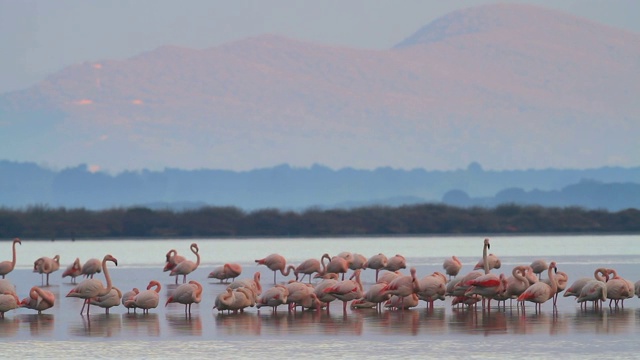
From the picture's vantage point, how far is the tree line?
89.6 meters

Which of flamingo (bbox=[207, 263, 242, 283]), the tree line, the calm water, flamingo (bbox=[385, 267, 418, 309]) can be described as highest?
the tree line

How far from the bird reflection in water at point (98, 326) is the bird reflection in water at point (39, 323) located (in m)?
0.34

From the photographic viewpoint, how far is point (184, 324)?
784 inches

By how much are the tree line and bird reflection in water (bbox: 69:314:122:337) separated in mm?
67503

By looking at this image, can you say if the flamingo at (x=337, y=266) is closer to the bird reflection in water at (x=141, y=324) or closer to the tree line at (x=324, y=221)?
the bird reflection in water at (x=141, y=324)

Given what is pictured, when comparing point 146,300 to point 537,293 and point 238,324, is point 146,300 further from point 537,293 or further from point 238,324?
point 537,293

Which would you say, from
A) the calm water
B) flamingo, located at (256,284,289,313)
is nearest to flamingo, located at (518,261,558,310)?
the calm water

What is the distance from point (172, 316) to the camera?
21.4m

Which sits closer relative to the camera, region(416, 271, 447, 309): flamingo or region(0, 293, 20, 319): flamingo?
region(0, 293, 20, 319): flamingo

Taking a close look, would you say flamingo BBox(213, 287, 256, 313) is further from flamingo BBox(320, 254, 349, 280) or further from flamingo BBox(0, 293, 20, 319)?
flamingo BBox(320, 254, 349, 280)

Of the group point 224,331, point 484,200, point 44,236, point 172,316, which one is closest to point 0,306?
point 172,316

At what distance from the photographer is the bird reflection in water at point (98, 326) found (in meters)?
18.7

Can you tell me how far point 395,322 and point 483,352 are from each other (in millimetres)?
3814

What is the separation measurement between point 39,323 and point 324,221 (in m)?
71.5
